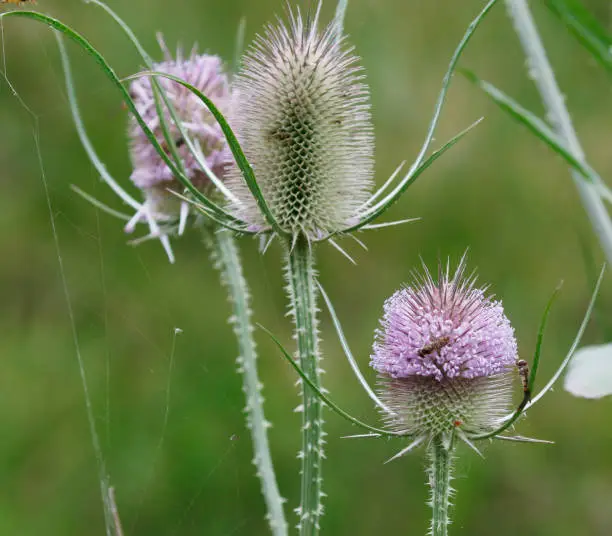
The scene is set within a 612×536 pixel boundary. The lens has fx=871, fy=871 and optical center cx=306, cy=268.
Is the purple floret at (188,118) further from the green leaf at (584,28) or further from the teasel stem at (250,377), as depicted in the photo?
the green leaf at (584,28)

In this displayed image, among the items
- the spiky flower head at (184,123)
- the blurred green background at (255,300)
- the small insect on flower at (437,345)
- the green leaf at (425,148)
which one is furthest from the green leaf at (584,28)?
the blurred green background at (255,300)

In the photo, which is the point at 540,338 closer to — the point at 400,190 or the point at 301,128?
the point at 400,190

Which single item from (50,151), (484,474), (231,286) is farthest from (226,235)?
(50,151)

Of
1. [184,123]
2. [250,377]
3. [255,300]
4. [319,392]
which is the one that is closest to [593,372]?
[319,392]

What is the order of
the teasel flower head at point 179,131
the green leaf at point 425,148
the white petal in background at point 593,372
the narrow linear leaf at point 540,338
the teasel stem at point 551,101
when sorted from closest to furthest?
the white petal in background at point 593,372
the narrow linear leaf at point 540,338
the green leaf at point 425,148
the teasel stem at point 551,101
the teasel flower head at point 179,131

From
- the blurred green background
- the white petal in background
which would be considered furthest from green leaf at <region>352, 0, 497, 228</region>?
the blurred green background
